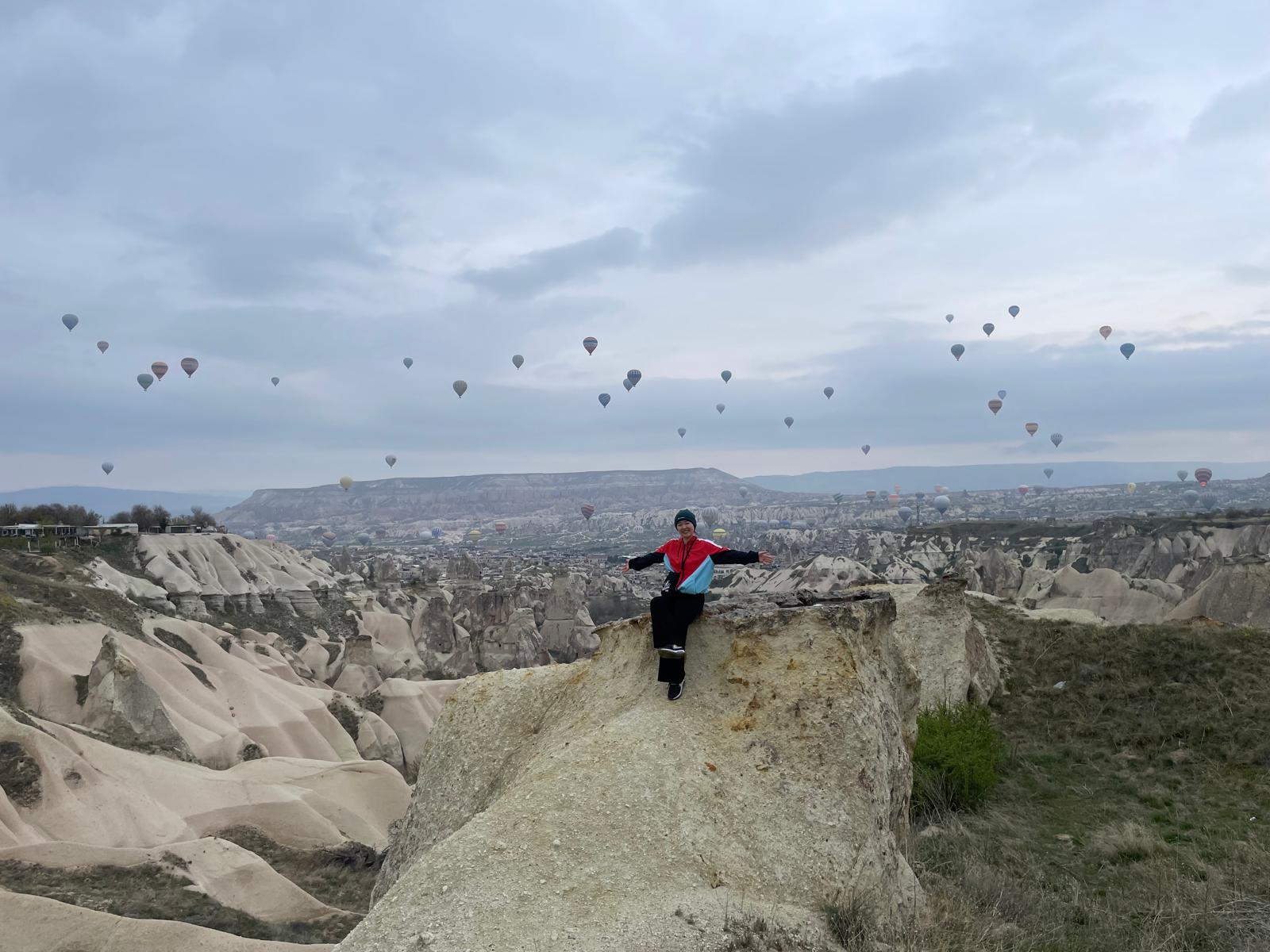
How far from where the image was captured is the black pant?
5.77 m

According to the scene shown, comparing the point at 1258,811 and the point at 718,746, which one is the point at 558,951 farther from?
the point at 1258,811

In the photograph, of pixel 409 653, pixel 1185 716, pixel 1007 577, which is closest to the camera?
pixel 1185 716

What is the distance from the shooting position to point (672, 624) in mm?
5773

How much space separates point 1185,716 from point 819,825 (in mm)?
12333

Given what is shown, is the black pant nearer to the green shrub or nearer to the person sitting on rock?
the person sitting on rock

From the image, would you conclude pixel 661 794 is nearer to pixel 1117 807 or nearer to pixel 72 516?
pixel 1117 807

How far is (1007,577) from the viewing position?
4797 centimetres

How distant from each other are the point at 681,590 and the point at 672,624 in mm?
245

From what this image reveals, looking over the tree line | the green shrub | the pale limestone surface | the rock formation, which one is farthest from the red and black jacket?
the tree line

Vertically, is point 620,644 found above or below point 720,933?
above

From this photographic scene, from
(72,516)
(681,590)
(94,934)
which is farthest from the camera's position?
(72,516)

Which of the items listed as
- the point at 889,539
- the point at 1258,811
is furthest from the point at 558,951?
the point at 889,539

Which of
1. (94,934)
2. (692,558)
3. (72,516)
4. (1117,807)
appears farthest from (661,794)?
(72,516)

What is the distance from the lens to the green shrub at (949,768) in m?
11.3
